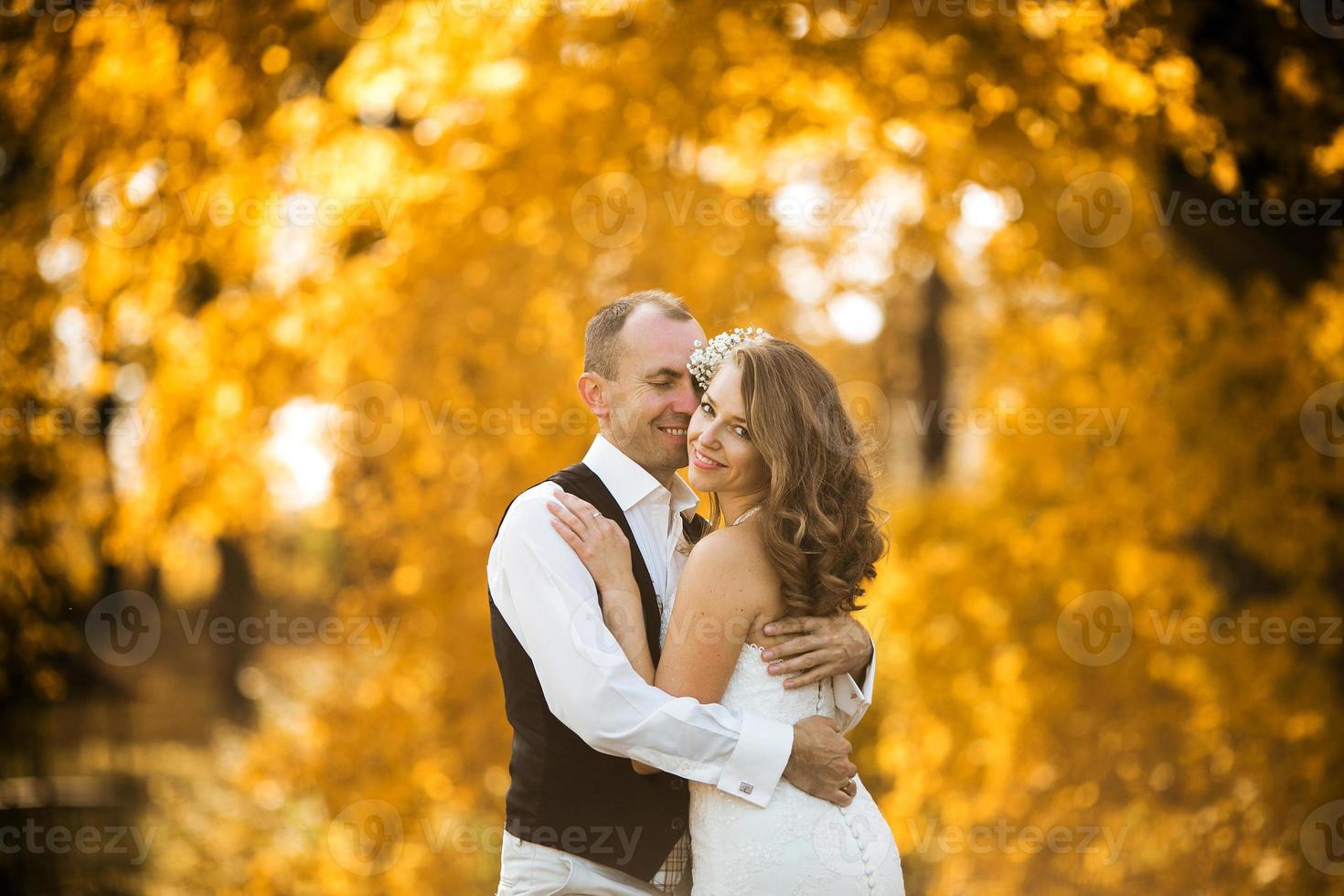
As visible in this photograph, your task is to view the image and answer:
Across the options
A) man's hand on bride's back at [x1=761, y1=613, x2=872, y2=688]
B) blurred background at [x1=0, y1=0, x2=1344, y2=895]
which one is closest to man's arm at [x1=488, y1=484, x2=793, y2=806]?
man's hand on bride's back at [x1=761, y1=613, x2=872, y2=688]

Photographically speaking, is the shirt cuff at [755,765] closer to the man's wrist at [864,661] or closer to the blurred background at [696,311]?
the man's wrist at [864,661]

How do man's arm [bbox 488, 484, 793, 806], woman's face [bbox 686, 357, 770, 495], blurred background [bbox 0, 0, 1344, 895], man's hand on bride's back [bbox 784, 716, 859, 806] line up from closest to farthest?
man's arm [bbox 488, 484, 793, 806] < man's hand on bride's back [bbox 784, 716, 859, 806] < woman's face [bbox 686, 357, 770, 495] < blurred background [bbox 0, 0, 1344, 895]

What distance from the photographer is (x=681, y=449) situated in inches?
120

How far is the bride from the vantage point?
8.44 ft

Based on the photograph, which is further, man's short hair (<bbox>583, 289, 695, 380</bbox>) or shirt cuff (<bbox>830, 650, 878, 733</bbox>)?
man's short hair (<bbox>583, 289, 695, 380</bbox>)

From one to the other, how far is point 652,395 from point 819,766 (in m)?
0.97

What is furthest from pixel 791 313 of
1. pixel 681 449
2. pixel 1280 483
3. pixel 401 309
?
Result: pixel 681 449

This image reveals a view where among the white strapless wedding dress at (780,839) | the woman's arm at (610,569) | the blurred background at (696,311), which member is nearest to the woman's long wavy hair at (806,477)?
the white strapless wedding dress at (780,839)

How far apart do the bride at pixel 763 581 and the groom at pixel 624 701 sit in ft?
0.17

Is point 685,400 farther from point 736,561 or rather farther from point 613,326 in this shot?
point 736,561

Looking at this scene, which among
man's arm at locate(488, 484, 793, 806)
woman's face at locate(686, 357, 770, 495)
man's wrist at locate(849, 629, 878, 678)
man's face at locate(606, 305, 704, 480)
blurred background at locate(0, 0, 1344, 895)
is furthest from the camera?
blurred background at locate(0, 0, 1344, 895)

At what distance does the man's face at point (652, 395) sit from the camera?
3.01 m

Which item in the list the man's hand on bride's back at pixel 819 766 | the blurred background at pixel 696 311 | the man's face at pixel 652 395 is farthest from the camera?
the blurred background at pixel 696 311

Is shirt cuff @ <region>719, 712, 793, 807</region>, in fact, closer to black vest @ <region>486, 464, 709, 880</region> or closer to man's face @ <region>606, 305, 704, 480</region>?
black vest @ <region>486, 464, 709, 880</region>
